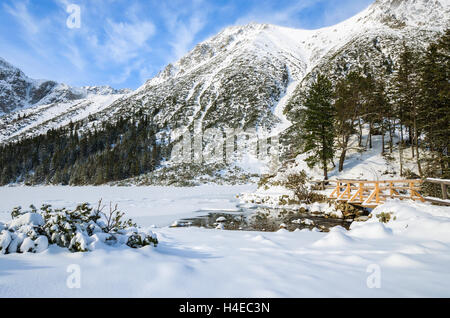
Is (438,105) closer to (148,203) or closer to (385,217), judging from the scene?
(385,217)

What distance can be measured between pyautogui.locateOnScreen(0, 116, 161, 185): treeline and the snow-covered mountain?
381 inches

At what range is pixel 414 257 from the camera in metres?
3.21

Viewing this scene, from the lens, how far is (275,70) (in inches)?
3561

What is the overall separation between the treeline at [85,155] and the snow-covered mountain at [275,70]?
968 centimetres

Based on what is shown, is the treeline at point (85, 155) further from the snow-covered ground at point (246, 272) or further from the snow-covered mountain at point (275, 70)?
the snow-covered ground at point (246, 272)

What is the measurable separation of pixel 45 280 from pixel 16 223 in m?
2.01

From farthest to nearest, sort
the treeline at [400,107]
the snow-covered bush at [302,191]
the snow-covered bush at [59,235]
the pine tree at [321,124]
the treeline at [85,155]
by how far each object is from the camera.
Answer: the treeline at [85,155], the pine tree at [321,124], the treeline at [400,107], the snow-covered bush at [302,191], the snow-covered bush at [59,235]

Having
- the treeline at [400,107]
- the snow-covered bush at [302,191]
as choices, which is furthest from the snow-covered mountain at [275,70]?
the snow-covered bush at [302,191]

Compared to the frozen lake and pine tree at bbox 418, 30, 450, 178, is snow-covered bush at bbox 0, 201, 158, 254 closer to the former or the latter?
the frozen lake

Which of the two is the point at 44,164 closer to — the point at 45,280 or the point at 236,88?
the point at 236,88

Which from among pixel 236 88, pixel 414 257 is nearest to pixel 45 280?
pixel 414 257

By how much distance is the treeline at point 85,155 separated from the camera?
60.8 m

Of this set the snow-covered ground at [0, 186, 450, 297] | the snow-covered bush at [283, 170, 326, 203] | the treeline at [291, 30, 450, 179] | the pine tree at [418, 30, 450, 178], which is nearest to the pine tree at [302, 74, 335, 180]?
the treeline at [291, 30, 450, 179]

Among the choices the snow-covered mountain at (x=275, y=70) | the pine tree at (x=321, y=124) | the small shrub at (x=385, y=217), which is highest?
the snow-covered mountain at (x=275, y=70)
